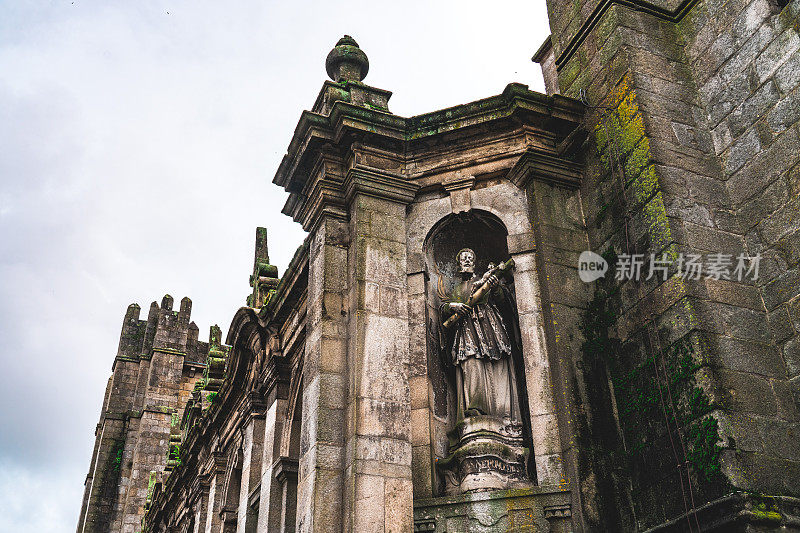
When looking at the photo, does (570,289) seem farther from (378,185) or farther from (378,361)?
(378,185)

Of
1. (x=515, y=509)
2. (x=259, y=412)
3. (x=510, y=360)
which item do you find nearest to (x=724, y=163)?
(x=510, y=360)

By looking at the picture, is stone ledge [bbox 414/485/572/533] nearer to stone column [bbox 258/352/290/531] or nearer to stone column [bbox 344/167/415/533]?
stone column [bbox 344/167/415/533]

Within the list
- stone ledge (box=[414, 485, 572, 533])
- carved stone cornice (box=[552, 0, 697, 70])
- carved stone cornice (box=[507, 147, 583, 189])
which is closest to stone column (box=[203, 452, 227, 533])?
stone ledge (box=[414, 485, 572, 533])

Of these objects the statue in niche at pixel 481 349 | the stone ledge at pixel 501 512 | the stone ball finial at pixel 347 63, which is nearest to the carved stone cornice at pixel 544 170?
the statue in niche at pixel 481 349

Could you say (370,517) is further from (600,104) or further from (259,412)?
(259,412)

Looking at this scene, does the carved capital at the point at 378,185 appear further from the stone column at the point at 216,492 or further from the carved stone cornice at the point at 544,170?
the stone column at the point at 216,492

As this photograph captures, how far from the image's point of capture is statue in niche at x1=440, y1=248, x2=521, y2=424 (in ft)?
29.4

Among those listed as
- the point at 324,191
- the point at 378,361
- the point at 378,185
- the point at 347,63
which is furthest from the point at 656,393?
the point at 347,63

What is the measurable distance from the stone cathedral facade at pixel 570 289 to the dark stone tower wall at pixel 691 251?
0.08 feet

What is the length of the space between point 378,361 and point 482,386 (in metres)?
1.24

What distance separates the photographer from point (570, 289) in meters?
9.14

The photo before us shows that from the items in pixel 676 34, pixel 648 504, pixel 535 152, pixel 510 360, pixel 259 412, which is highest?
pixel 676 34

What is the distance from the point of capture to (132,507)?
29531 mm

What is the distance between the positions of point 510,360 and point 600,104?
11.2 feet
